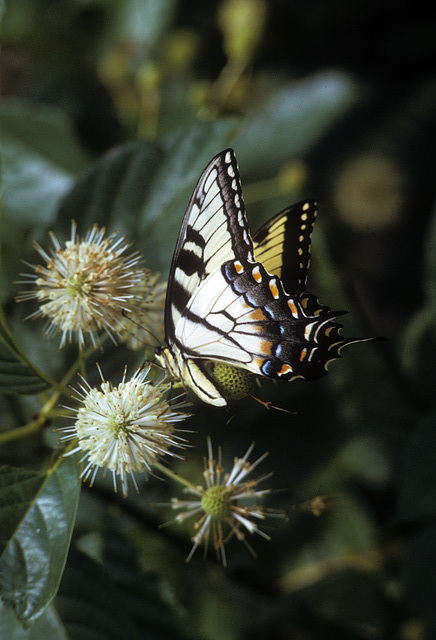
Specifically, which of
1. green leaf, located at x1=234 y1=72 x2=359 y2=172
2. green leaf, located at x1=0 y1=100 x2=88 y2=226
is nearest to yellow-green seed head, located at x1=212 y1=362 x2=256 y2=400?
green leaf, located at x1=0 y1=100 x2=88 y2=226

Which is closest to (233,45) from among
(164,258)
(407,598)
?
(164,258)

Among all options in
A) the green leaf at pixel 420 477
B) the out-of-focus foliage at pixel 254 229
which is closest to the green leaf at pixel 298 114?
the out-of-focus foliage at pixel 254 229

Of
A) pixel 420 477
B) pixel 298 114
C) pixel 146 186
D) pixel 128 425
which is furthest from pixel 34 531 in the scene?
pixel 298 114

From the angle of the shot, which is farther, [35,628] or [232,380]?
[35,628]

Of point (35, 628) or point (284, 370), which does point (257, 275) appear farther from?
point (35, 628)

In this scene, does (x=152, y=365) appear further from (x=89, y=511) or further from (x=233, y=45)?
(x=233, y=45)
